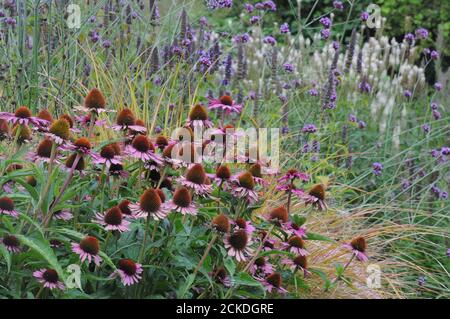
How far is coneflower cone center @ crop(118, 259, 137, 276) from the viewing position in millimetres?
2088

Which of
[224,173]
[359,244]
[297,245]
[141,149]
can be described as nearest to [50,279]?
[141,149]

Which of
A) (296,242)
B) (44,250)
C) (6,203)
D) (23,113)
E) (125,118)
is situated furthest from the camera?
(296,242)

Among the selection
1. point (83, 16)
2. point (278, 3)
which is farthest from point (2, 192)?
point (278, 3)

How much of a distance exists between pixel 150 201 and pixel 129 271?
22 cm

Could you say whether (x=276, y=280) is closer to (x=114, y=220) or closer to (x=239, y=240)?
(x=239, y=240)

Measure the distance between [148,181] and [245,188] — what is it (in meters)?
0.51

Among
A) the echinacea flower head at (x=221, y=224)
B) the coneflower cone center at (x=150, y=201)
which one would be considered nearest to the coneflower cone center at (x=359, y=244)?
the echinacea flower head at (x=221, y=224)

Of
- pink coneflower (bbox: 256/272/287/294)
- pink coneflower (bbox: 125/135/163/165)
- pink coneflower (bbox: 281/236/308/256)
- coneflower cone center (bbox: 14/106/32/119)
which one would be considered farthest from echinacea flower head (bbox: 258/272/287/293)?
coneflower cone center (bbox: 14/106/32/119)

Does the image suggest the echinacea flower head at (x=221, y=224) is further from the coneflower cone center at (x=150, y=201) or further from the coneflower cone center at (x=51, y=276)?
the coneflower cone center at (x=51, y=276)

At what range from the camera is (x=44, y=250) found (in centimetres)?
196

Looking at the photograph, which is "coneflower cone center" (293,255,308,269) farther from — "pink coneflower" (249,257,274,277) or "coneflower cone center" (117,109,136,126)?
"coneflower cone center" (117,109,136,126)

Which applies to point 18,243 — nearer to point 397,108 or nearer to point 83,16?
point 83,16

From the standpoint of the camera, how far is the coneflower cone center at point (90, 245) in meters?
2.05
